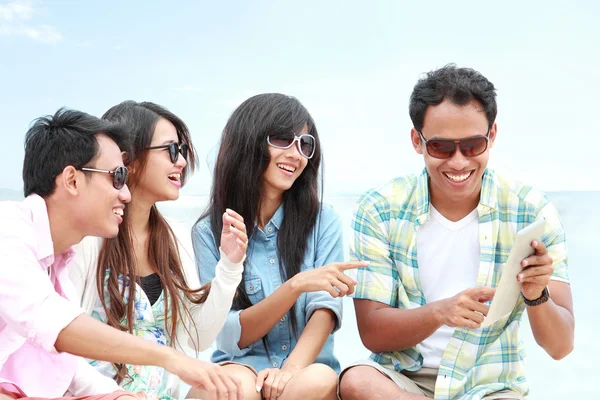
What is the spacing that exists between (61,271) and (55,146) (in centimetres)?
48

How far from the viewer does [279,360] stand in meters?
3.81

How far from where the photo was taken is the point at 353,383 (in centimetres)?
330

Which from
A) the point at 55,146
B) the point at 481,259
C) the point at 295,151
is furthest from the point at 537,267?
the point at 55,146

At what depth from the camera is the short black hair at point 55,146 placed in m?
2.84

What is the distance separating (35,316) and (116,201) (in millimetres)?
629

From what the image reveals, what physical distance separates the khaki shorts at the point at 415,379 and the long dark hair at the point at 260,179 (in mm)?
716

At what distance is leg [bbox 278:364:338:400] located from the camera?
3.28 m

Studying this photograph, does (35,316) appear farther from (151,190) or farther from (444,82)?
(444,82)

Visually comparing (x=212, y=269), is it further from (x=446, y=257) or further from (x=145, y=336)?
(x=446, y=257)

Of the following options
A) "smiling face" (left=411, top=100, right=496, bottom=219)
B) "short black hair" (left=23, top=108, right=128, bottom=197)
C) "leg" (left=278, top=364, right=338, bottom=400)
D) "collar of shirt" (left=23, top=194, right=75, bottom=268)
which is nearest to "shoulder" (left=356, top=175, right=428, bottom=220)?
"smiling face" (left=411, top=100, right=496, bottom=219)

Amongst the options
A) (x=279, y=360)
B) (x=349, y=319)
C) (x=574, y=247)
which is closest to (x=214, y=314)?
(x=279, y=360)

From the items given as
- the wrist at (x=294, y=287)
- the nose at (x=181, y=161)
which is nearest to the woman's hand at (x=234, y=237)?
the wrist at (x=294, y=287)

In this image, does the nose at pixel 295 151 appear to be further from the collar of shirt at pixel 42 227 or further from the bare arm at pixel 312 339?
the collar of shirt at pixel 42 227

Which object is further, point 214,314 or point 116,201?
point 214,314
